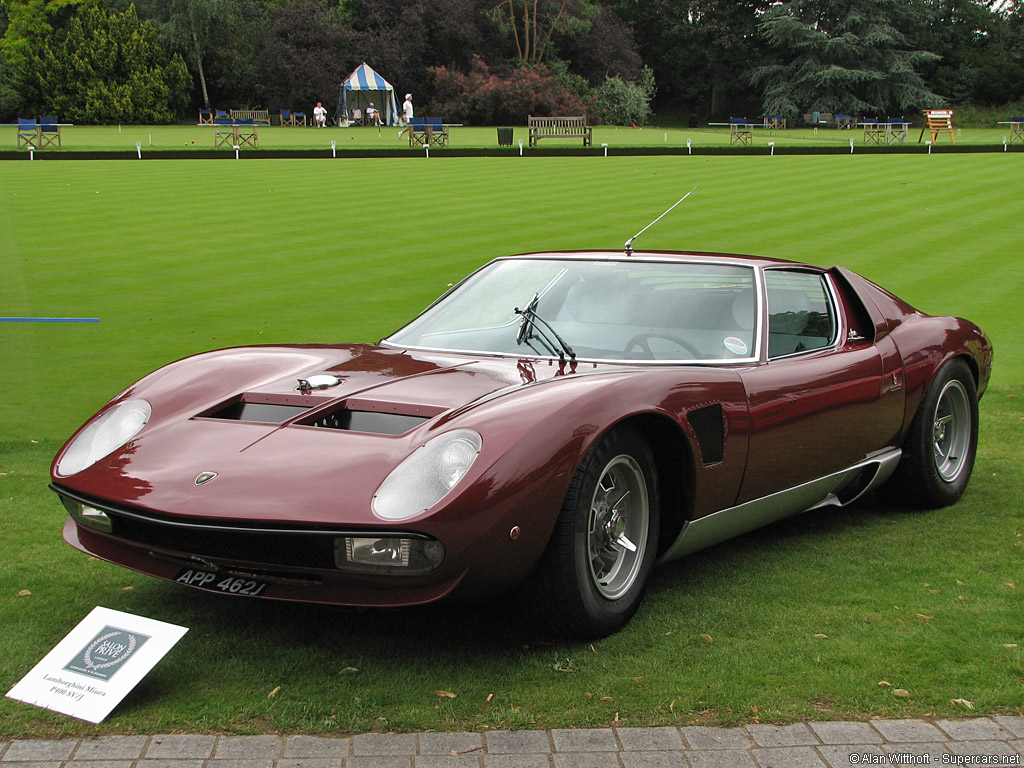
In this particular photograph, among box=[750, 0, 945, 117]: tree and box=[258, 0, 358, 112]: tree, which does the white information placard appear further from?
box=[750, 0, 945, 117]: tree

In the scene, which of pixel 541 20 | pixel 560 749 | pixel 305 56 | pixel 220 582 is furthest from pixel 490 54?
pixel 560 749

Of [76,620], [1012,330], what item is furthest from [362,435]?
[1012,330]

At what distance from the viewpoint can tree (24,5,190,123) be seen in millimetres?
64062

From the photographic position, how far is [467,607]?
3.79 m

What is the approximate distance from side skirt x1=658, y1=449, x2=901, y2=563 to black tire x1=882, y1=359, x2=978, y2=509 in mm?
132

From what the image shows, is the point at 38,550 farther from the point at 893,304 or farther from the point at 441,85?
the point at 441,85

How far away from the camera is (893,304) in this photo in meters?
5.50

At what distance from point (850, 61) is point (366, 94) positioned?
30539mm

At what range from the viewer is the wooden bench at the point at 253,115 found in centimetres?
6528

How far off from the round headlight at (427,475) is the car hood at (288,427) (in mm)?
39

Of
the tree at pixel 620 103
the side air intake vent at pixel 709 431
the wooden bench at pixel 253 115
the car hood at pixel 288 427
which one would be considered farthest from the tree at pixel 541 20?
the side air intake vent at pixel 709 431

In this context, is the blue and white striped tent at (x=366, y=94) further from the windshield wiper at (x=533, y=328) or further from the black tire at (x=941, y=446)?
the windshield wiper at (x=533, y=328)

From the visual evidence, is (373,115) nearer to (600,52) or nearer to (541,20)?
(541,20)

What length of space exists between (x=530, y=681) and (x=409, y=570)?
1.76 feet
